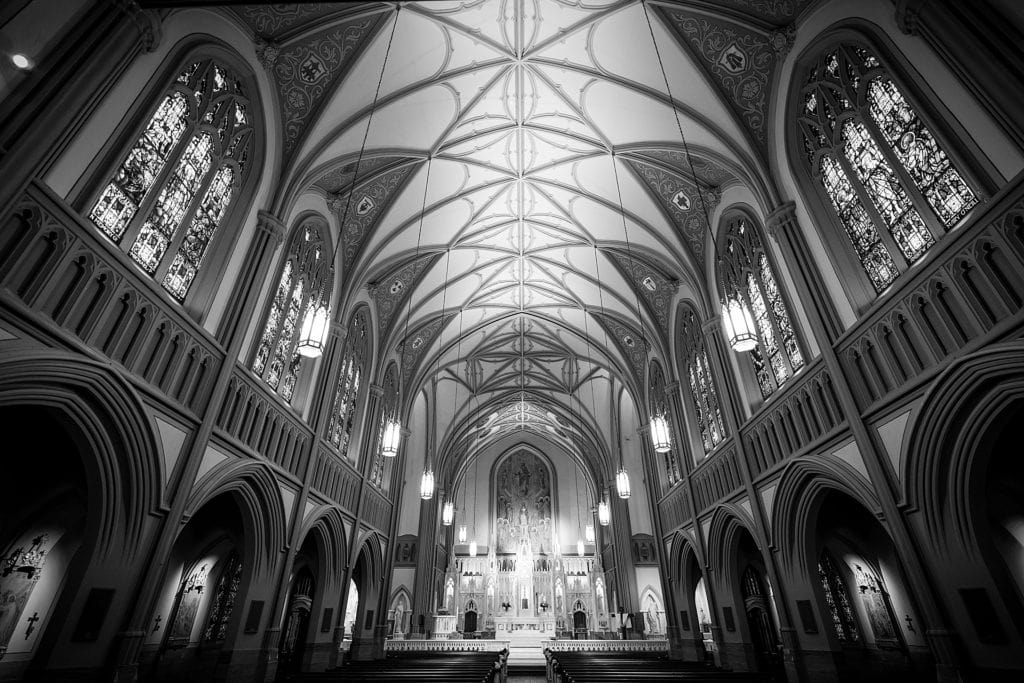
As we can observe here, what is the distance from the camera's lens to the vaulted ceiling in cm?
1013

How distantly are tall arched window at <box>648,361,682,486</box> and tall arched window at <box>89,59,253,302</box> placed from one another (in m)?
15.6

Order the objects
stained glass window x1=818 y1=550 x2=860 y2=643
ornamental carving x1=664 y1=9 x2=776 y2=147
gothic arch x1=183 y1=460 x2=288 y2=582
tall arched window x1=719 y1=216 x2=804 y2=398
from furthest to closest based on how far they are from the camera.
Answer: stained glass window x1=818 y1=550 x2=860 y2=643
tall arched window x1=719 y1=216 x2=804 y2=398
ornamental carving x1=664 y1=9 x2=776 y2=147
gothic arch x1=183 y1=460 x2=288 y2=582

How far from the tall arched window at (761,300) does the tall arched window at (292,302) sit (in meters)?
10.3

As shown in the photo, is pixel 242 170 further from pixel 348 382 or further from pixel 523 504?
pixel 523 504

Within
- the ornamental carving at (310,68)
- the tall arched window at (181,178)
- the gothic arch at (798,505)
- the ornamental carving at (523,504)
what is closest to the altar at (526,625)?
the ornamental carving at (523,504)

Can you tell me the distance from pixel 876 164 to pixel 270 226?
11.6 meters

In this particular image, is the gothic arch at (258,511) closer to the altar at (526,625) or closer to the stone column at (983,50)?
the stone column at (983,50)

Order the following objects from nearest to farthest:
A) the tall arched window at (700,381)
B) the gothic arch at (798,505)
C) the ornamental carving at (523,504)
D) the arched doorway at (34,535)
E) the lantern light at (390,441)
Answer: the arched doorway at (34,535), the gothic arch at (798,505), the lantern light at (390,441), the tall arched window at (700,381), the ornamental carving at (523,504)

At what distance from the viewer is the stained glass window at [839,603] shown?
1355cm

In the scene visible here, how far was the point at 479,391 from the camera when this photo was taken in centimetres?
2859

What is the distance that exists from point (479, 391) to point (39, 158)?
24.1 m

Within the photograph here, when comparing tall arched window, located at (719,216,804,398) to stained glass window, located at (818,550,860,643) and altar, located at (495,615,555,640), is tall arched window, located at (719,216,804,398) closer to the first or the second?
stained glass window, located at (818,550,860,643)

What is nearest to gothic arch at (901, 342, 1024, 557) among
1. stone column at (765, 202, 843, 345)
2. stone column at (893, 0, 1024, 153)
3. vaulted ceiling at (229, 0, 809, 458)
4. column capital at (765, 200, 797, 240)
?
stone column at (765, 202, 843, 345)

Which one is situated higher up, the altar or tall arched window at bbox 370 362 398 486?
tall arched window at bbox 370 362 398 486
